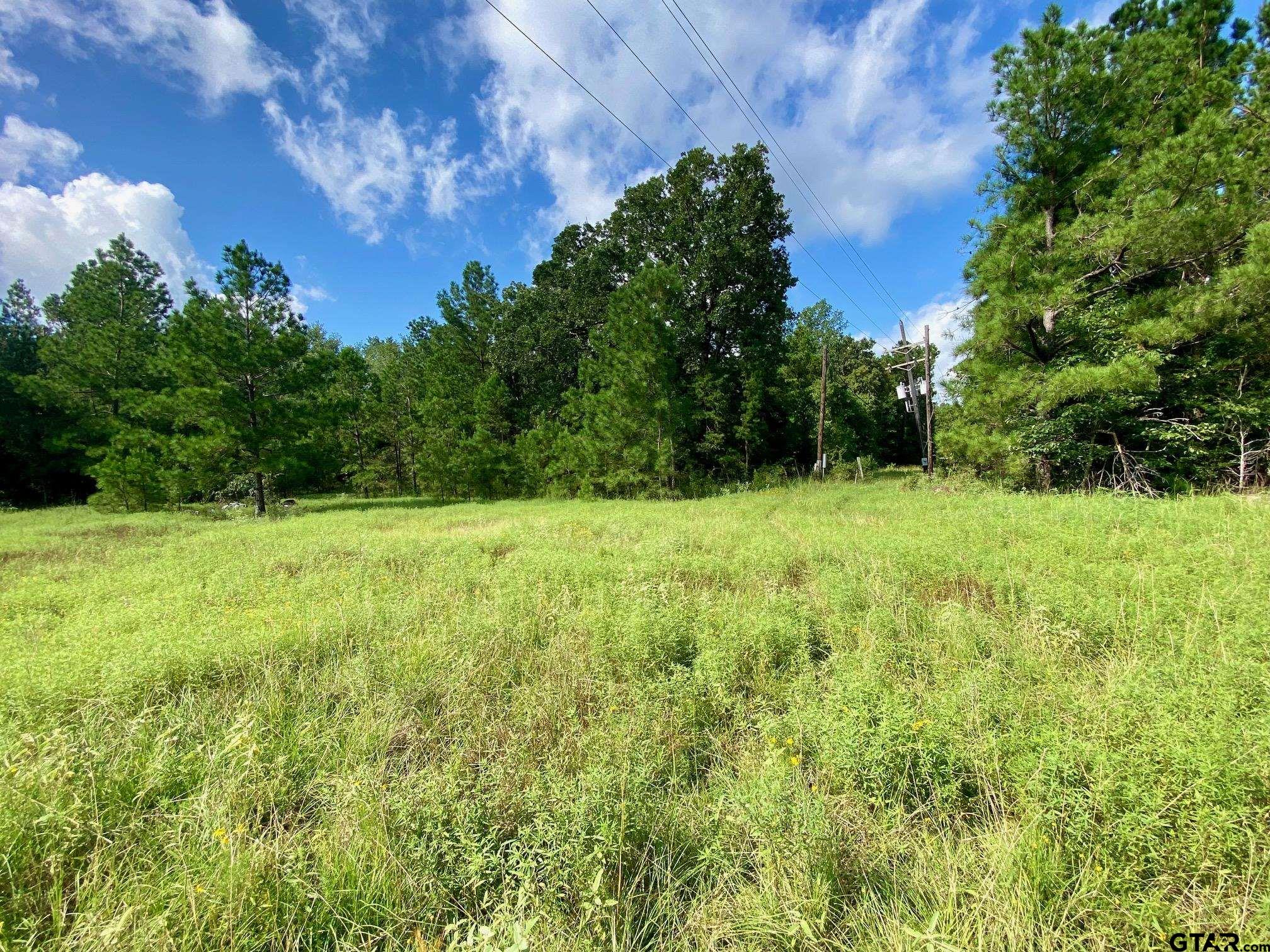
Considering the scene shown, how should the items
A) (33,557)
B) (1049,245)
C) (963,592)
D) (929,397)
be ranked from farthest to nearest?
(929,397), (1049,245), (33,557), (963,592)

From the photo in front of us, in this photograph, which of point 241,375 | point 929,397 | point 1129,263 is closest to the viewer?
point 1129,263

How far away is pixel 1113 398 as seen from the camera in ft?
33.8

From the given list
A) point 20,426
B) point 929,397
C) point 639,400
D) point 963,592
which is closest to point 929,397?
point 929,397

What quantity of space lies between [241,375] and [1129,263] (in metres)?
28.5

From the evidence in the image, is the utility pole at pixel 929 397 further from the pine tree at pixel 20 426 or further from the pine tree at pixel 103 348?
the pine tree at pixel 20 426

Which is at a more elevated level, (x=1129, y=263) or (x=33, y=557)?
(x=1129, y=263)

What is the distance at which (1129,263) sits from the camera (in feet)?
33.8

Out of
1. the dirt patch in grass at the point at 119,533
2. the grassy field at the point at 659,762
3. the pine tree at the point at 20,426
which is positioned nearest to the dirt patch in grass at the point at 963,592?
the grassy field at the point at 659,762

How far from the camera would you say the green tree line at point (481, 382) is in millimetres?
17250

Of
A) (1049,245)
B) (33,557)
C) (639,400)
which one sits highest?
(1049,245)

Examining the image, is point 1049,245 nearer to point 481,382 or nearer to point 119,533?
point 481,382

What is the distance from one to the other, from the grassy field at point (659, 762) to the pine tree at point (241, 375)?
15.1m

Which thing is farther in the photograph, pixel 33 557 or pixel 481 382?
pixel 481 382

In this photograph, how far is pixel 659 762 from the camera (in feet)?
8.01
